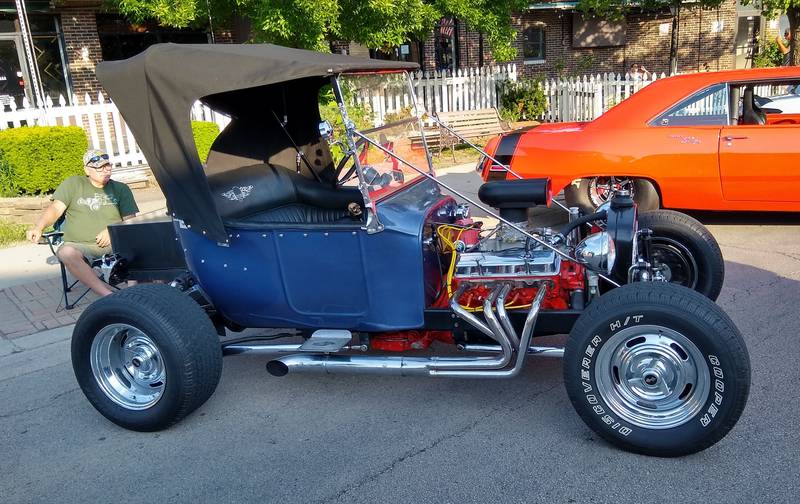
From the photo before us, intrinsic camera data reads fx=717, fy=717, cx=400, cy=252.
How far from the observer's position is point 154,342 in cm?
377

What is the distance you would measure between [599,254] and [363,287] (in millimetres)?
1280

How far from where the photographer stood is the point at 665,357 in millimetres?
3301

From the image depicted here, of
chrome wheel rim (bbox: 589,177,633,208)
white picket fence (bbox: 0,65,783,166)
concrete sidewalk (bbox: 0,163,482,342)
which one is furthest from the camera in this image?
white picket fence (bbox: 0,65,783,166)

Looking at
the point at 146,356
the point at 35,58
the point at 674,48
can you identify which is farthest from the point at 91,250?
the point at 674,48

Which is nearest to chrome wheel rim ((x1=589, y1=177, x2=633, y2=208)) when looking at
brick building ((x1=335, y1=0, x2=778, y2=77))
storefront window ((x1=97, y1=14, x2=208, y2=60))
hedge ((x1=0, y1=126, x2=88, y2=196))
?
hedge ((x1=0, y1=126, x2=88, y2=196))

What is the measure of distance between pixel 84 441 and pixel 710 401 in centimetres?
321

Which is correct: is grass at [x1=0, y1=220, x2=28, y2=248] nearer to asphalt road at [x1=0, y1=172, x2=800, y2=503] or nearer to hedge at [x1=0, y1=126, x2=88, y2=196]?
hedge at [x1=0, y1=126, x2=88, y2=196]

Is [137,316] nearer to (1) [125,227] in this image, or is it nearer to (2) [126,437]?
(2) [126,437]

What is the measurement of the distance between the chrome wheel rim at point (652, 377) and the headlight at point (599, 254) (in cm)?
56

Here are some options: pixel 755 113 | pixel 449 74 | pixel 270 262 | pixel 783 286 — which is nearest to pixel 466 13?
pixel 449 74

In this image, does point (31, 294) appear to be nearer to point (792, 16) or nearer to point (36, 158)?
point (36, 158)

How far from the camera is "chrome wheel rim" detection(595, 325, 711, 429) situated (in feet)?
10.7

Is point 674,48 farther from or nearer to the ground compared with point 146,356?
farther from the ground

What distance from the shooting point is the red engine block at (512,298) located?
388 centimetres
